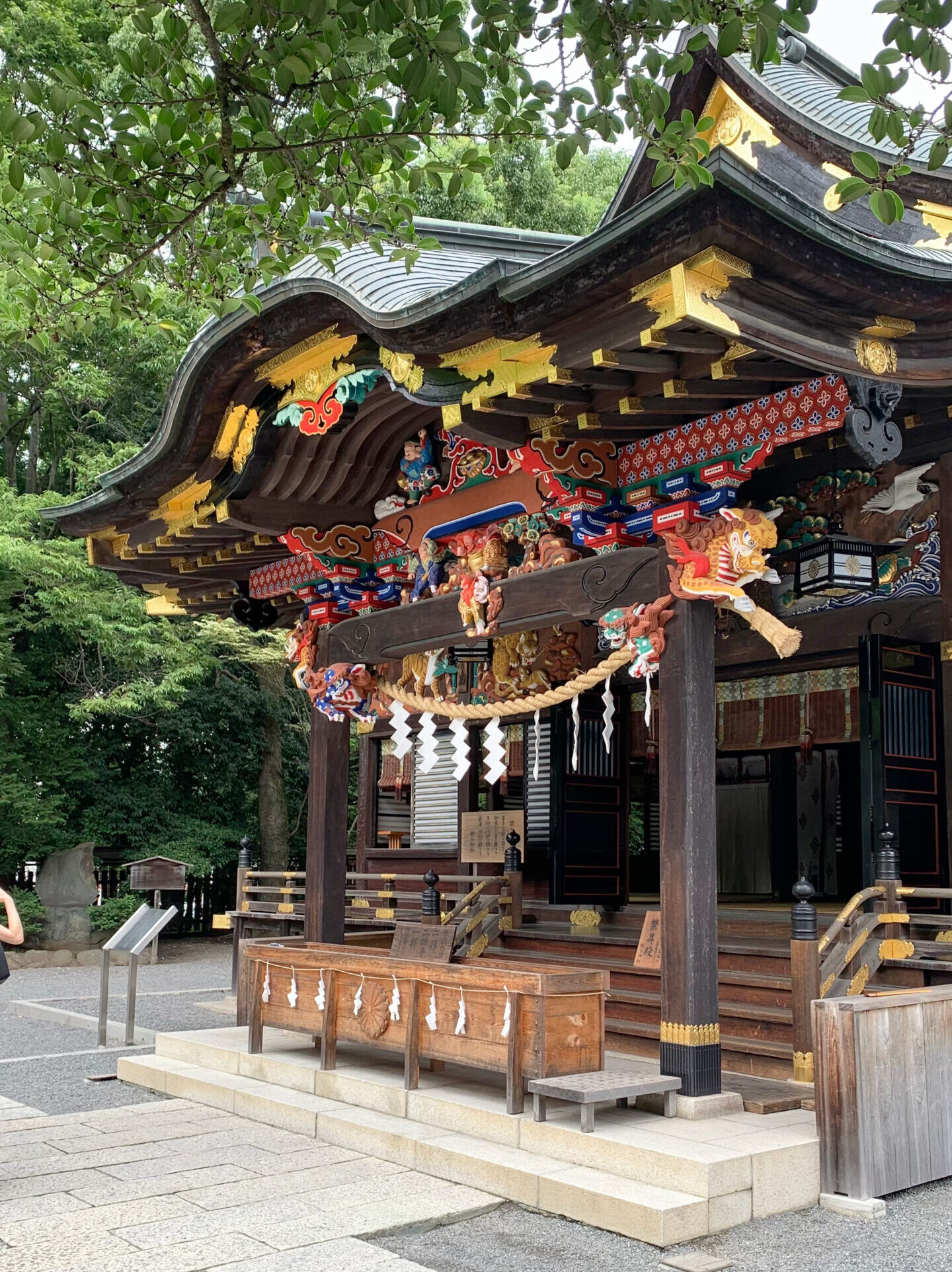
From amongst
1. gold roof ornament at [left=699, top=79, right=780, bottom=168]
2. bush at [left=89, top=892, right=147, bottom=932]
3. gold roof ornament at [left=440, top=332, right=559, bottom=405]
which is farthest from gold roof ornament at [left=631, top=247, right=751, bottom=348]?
bush at [left=89, top=892, right=147, bottom=932]

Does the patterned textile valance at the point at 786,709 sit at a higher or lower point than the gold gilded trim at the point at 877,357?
lower

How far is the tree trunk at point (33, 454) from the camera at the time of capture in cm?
2039

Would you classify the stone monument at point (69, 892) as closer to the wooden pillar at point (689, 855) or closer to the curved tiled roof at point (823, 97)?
the wooden pillar at point (689, 855)

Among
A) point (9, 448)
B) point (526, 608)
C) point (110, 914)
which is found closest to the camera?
point (526, 608)

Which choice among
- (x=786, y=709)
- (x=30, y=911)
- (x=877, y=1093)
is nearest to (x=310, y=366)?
(x=877, y=1093)

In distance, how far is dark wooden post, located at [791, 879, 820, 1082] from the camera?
6160 mm

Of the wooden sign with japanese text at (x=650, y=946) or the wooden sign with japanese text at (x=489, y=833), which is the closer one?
the wooden sign with japanese text at (x=650, y=946)

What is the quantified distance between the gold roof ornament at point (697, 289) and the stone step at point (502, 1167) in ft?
11.4

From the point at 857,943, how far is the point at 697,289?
12.4 feet

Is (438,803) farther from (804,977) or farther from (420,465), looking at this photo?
(804,977)

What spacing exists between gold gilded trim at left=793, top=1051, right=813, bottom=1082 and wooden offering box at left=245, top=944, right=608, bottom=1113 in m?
1.17

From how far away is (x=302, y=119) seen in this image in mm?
4613

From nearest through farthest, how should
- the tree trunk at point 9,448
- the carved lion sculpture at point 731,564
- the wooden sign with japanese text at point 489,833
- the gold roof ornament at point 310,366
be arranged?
the carved lion sculpture at point 731,564 < the gold roof ornament at point 310,366 < the wooden sign with japanese text at point 489,833 < the tree trunk at point 9,448

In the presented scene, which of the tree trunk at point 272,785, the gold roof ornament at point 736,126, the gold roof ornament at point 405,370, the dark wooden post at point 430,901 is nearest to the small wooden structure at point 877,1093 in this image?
the gold roof ornament at point 405,370
